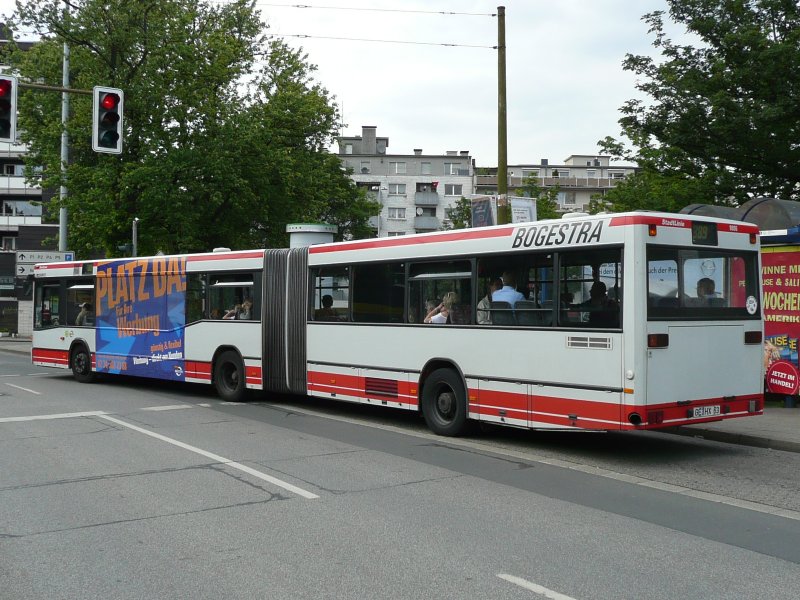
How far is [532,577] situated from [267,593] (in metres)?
1.61

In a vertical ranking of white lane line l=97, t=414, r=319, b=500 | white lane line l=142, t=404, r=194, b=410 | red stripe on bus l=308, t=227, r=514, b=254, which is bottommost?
white lane line l=97, t=414, r=319, b=500

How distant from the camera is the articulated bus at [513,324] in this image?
9078mm

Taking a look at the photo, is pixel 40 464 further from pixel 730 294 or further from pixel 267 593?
pixel 730 294

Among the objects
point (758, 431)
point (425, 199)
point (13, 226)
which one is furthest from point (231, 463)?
point (425, 199)

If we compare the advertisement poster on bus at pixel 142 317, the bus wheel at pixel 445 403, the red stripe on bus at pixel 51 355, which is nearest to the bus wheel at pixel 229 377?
the advertisement poster on bus at pixel 142 317

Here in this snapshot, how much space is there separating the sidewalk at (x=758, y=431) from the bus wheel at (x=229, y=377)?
7.62 m

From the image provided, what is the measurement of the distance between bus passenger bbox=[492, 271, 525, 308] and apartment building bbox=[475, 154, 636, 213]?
85.5 meters

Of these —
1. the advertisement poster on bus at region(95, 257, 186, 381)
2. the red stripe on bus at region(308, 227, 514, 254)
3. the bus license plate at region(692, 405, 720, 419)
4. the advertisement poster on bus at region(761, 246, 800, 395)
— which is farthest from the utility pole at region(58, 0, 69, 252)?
the bus license plate at region(692, 405, 720, 419)

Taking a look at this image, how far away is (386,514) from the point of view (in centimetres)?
680

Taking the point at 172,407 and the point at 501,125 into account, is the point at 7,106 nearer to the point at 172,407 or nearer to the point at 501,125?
the point at 172,407

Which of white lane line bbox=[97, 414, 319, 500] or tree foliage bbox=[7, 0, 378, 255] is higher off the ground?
tree foliage bbox=[7, 0, 378, 255]

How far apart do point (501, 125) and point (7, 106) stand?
330 inches

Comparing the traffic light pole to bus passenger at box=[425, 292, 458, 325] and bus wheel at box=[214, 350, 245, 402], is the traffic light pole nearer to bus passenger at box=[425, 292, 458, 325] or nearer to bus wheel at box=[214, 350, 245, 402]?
bus wheel at box=[214, 350, 245, 402]

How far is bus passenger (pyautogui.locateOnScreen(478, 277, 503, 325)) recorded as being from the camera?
1062 centimetres
